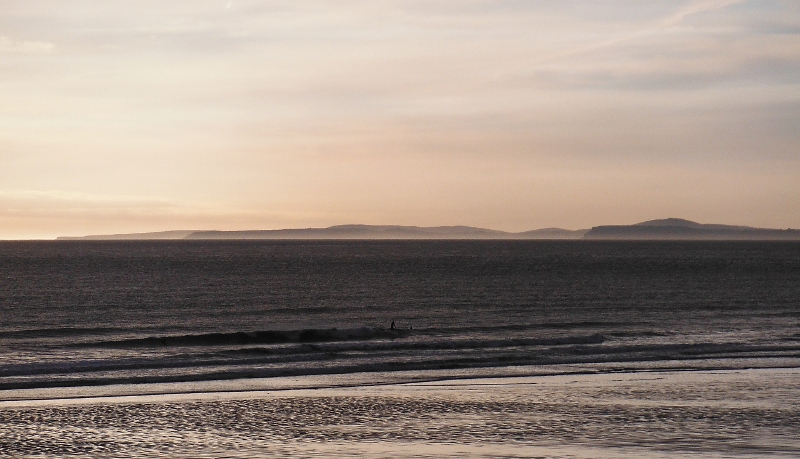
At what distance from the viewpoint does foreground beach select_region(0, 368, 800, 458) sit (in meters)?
16.4

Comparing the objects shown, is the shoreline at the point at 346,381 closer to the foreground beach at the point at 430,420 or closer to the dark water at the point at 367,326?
the foreground beach at the point at 430,420

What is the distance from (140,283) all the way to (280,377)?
216 ft

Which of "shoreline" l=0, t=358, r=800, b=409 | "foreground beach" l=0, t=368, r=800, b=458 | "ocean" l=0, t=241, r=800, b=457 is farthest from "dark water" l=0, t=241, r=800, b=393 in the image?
"foreground beach" l=0, t=368, r=800, b=458

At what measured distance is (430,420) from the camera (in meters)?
19.2

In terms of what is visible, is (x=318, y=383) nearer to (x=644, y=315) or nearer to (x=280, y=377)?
(x=280, y=377)

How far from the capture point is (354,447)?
651 inches

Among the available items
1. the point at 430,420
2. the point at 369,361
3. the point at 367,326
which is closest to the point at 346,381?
the point at 369,361

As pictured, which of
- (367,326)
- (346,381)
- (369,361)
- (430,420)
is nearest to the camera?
(430,420)

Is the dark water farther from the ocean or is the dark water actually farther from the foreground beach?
the foreground beach

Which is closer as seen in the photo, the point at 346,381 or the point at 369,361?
the point at 346,381

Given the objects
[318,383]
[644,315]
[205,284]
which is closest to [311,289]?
[205,284]

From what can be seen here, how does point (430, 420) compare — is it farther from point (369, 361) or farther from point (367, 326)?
point (367, 326)

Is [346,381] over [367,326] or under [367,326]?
over

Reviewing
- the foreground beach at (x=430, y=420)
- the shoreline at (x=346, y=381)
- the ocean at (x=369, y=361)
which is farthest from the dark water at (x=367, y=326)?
the foreground beach at (x=430, y=420)
